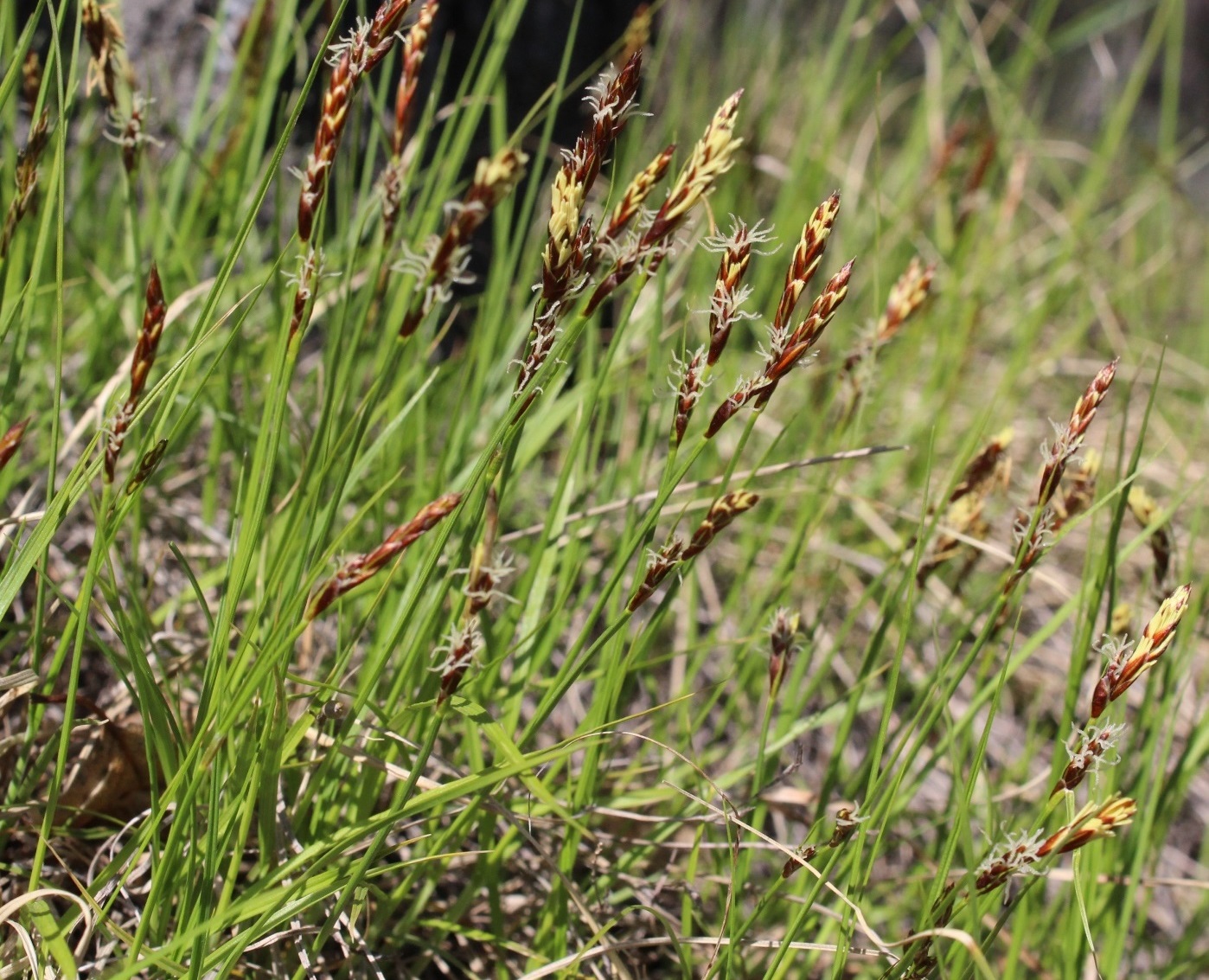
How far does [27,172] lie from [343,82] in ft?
1.11

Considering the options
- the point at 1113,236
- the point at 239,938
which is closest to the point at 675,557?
the point at 239,938

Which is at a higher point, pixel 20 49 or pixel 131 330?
pixel 20 49

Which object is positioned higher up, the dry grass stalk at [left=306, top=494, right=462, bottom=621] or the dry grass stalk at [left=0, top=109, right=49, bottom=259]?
the dry grass stalk at [left=0, top=109, right=49, bottom=259]

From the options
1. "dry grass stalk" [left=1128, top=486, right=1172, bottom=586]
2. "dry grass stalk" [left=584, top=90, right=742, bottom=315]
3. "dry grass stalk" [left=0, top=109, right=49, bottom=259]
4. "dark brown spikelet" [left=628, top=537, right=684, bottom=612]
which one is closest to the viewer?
"dry grass stalk" [left=584, top=90, right=742, bottom=315]

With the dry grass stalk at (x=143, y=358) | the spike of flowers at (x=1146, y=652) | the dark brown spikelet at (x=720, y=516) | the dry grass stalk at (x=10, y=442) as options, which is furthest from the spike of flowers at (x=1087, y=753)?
the dry grass stalk at (x=10, y=442)

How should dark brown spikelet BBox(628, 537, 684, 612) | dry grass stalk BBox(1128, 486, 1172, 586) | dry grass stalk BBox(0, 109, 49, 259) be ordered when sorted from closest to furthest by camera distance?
dark brown spikelet BBox(628, 537, 684, 612) → dry grass stalk BBox(0, 109, 49, 259) → dry grass stalk BBox(1128, 486, 1172, 586)

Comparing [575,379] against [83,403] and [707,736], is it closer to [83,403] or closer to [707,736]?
[707,736]

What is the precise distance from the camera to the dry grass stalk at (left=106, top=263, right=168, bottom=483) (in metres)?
0.81

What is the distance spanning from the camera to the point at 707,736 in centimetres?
167

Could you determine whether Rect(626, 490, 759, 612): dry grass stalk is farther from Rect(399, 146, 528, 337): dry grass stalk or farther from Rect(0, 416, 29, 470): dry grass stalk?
Rect(0, 416, 29, 470): dry grass stalk

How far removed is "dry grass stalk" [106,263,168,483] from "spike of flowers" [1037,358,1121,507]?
0.68 meters

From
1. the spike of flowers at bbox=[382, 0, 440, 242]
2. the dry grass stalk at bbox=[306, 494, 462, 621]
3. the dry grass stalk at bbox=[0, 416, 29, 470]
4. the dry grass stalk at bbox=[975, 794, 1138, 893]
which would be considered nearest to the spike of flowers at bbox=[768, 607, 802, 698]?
the dry grass stalk at bbox=[975, 794, 1138, 893]

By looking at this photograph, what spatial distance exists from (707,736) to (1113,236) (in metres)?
2.32

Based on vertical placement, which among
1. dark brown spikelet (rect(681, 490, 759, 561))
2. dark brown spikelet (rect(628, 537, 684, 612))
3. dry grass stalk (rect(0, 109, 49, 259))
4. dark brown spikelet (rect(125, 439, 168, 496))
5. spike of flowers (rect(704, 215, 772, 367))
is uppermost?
spike of flowers (rect(704, 215, 772, 367))
